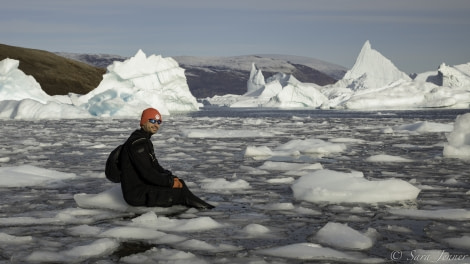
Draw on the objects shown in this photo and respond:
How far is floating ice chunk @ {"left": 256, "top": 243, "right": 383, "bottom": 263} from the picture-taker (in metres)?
4.04

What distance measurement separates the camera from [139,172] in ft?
19.1

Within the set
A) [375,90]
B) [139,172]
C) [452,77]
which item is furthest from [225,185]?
[452,77]

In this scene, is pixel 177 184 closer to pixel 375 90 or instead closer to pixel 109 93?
pixel 109 93

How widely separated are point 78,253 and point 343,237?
2044 millimetres

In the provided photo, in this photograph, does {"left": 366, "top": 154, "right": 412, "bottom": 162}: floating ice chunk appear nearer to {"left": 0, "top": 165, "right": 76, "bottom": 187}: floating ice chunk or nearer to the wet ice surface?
the wet ice surface

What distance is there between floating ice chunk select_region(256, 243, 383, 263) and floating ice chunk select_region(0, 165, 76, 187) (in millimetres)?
4609

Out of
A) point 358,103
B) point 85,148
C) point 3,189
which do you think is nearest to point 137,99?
point 358,103

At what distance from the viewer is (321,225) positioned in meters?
5.19

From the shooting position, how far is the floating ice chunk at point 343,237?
439 cm

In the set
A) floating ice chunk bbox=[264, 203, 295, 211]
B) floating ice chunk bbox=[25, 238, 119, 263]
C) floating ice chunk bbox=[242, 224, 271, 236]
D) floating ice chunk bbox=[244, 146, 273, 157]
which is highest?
floating ice chunk bbox=[242, 224, 271, 236]

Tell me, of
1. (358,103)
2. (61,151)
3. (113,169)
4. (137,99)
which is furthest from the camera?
(358,103)

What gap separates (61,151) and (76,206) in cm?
720

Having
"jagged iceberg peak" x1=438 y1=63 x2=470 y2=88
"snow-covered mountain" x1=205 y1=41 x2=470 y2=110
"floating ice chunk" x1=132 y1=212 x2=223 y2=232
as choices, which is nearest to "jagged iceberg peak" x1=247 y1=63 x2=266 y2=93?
"snow-covered mountain" x1=205 y1=41 x2=470 y2=110

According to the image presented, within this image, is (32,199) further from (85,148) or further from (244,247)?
(85,148)
